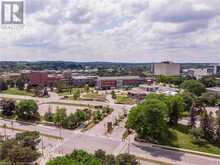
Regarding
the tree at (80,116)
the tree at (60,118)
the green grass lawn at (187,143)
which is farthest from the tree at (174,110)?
the tree at (60,118)

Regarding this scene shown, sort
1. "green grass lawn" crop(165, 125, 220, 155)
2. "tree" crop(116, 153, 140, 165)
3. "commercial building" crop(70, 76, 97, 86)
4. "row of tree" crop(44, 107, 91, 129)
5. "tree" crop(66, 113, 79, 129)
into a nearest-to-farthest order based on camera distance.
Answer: "tree" crop(116, 153, 140, 165) < "green grass lawn" crop(165, 125, 220, 155) < "tree" crop(66, 113, 79, 129) < "row of tree" crop(44, 107, 91, 129) < "commercial building" crop(70, 76, 97, 86)

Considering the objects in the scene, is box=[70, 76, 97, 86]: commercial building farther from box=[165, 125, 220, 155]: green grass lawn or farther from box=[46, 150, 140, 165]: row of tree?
box=[46, 150, 140, 165]: row of tree

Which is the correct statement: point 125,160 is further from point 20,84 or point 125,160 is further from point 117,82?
point 117,82

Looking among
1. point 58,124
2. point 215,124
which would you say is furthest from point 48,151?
point 215,124

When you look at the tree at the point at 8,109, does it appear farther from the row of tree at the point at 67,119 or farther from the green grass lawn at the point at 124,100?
the green grass lawn at the point at 124,100

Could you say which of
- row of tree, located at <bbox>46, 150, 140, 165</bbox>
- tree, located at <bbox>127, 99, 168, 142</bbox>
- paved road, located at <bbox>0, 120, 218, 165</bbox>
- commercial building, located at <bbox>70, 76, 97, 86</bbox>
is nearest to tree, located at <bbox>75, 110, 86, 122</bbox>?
paved road, located at <bbox>0, 120, 218, 165</bbox>

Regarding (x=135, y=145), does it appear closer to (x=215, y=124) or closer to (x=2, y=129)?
(x=215, y=124)

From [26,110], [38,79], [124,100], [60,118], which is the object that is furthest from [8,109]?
[38,79]
